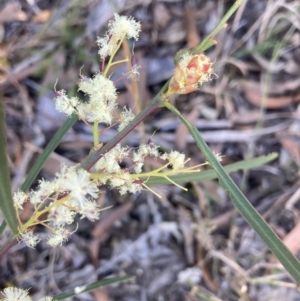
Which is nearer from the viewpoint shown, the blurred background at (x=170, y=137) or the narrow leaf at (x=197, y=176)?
the narrow leaf at (x=197, y=176)

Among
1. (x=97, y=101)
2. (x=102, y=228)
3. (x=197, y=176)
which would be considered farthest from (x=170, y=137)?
(x=97, y=101)

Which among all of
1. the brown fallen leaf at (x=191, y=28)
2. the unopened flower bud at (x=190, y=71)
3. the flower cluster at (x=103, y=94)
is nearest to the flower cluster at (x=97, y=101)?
the flower cluster at (x=103, y=94)

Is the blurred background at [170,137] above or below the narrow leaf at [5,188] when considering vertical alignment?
above

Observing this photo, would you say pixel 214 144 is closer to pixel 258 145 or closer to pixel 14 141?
pixel 258 145

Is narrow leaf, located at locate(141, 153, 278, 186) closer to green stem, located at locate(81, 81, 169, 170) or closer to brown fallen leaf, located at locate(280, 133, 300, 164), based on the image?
green stem, located at locate(81, 81, 169, 170)

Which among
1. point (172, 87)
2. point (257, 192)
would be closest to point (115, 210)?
point (257, 192)

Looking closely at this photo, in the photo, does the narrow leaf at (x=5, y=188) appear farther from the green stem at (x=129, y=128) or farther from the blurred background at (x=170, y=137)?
the blurred background at (x=170, y=137)

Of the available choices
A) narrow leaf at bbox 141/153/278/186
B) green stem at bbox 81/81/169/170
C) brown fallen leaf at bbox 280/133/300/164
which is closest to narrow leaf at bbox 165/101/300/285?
green stem at bbox 81/81/169/170
